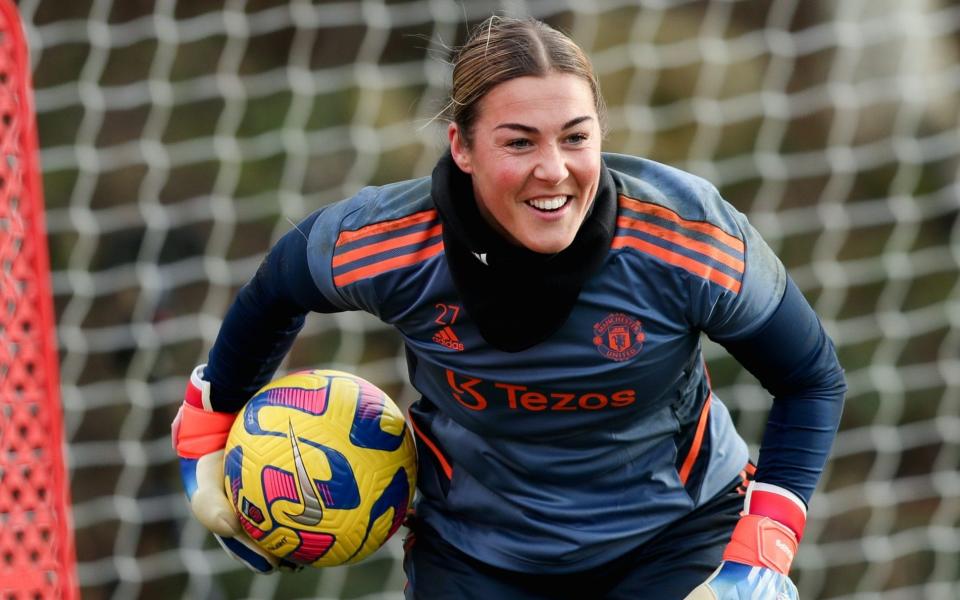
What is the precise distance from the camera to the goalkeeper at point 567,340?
7.18 ft

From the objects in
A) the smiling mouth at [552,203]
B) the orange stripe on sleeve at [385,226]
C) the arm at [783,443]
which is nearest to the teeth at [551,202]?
the smiling mouth at [552,203]

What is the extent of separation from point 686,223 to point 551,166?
226 mm

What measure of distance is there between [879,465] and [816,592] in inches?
23.6

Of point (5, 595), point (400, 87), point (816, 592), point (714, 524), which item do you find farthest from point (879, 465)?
point (5, 595)

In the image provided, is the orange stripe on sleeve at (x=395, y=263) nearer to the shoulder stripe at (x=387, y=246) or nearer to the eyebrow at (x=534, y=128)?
the shoulder stripe at (x=387, y=246)

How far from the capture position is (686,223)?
220 centimetres

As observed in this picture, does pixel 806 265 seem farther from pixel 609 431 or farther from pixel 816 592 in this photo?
pixel 609 431

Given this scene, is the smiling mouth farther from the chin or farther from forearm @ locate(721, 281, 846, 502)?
forearm @ locate(721, 281, 846, 502)

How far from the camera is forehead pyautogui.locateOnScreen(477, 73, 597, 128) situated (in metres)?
2.15

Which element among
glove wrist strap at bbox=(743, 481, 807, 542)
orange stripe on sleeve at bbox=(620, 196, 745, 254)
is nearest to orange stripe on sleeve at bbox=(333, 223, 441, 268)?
orange stripe on sleeve at bbox=(620, 196, 745, 254)

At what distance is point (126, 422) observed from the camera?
4.91 metres

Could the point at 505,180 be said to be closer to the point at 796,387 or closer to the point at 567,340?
the point at 567,340

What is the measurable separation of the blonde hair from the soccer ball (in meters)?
0.56

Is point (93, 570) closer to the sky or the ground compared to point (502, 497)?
closer to the ground
